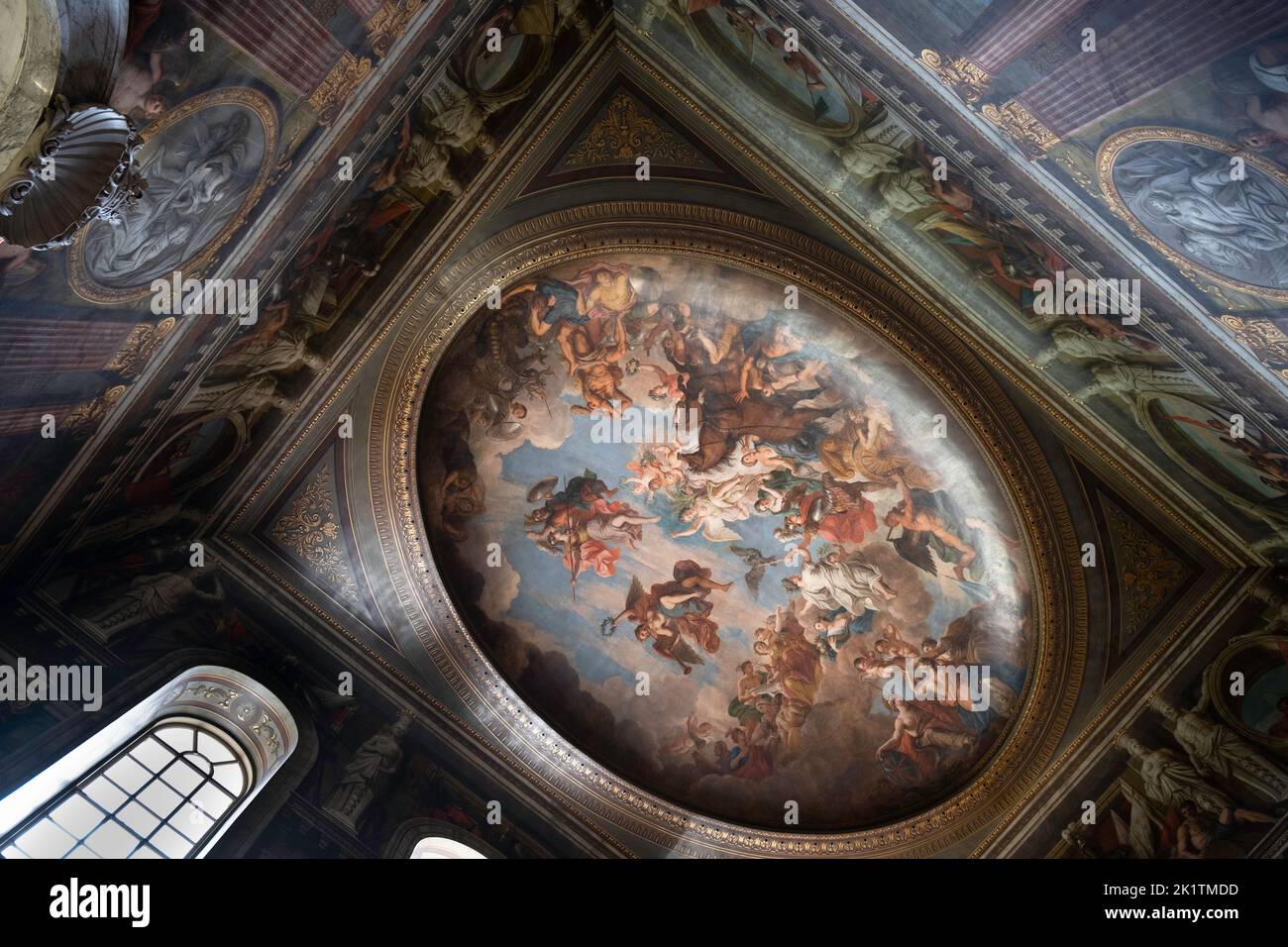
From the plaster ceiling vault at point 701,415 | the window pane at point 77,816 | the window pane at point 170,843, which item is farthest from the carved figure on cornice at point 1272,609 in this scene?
the window pane at point 77,816

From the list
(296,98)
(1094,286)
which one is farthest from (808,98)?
(296,98)

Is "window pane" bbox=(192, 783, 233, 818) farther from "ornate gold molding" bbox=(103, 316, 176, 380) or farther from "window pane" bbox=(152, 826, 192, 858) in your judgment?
"ornate gold molding" bbox=(103, 316, 176, 380)

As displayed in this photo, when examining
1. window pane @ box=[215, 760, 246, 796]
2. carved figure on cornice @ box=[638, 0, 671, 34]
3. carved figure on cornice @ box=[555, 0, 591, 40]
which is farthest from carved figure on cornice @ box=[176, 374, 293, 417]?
carved figure on cornice @ box=[638, 0, 671, 34]

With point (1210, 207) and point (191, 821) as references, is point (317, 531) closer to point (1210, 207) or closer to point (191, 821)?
point (191, 821)

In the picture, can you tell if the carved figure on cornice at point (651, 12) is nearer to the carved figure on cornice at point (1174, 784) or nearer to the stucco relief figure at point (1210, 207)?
the stucco relief figure at point (1210, 207)

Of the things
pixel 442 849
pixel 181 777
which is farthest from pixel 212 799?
pixel 442 849

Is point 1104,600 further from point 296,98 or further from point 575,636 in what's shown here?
point 296,98
